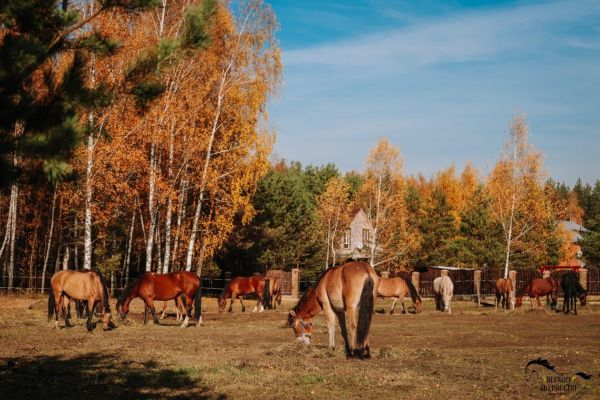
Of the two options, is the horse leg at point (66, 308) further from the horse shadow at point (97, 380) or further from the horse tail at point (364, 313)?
the horse tail at point (364, 313)

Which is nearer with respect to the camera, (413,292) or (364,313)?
(364,313)

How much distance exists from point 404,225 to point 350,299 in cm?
3795

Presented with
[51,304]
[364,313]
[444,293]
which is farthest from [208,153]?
[364,313]

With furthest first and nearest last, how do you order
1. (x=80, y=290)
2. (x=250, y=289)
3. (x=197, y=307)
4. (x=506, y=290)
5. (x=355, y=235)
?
(x=355, y=235)
(x=506, y=290)
(x=250, y=289)
(x=197, y=307)
(x=80, y=290)

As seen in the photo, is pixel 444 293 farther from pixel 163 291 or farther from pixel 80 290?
pixel 80 290

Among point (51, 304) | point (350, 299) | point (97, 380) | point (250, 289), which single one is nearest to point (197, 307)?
point (51, 304)

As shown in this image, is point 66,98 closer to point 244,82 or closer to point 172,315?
point 172,315

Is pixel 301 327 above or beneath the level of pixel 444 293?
beneath

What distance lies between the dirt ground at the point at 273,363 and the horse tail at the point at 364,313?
457mm

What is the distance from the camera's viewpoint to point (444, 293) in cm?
2956

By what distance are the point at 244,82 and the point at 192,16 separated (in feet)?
79.1

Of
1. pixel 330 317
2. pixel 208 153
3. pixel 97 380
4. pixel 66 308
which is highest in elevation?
pixel 208 153

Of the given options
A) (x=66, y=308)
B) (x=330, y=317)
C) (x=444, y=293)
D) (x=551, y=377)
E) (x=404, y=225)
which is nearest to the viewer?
(x=551, y=377)

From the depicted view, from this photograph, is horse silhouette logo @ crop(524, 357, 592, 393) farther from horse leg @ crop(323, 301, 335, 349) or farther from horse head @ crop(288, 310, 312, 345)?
horse head @ crop(288, 310, 312, 345)
